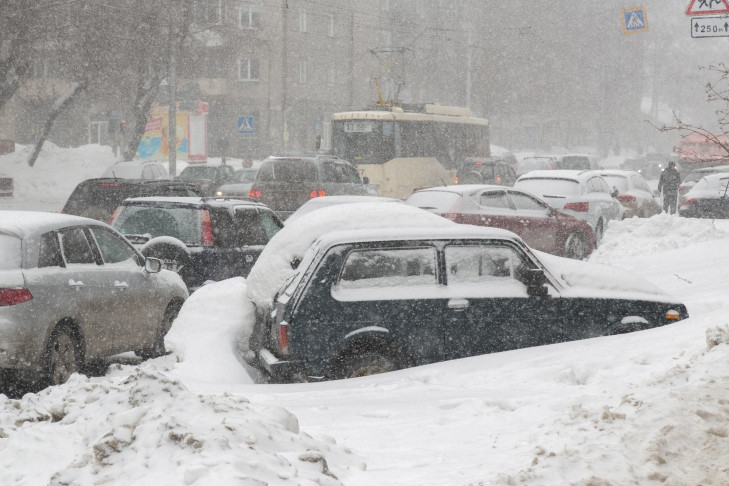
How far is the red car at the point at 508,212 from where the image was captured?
16.5m

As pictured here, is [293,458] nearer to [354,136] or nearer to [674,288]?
[674,288]

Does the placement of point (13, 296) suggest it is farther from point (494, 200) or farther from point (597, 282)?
point (494, 200)

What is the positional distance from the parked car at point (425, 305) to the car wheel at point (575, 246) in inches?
362

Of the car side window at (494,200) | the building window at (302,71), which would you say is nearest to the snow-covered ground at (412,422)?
the car side window at (494,200)

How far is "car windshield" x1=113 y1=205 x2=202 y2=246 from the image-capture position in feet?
39.3

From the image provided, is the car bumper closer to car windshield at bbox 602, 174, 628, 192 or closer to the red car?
the red car

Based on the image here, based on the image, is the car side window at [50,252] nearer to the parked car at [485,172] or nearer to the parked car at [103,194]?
the parked car at [103,194]

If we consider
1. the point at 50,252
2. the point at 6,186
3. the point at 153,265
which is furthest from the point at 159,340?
the point at 6,186

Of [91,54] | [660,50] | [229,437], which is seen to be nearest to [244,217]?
[229,437]

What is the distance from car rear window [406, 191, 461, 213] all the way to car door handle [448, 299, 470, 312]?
8829 mm

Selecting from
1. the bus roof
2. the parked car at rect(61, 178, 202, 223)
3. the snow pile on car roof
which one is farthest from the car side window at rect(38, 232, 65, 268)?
the bus roof

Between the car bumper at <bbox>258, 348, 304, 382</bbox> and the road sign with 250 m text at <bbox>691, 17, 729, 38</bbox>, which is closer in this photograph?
the car bumper at <bbox>258, 348, 304, 382</bbox>

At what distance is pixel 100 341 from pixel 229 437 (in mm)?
5036

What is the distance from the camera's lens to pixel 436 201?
16.6 m
